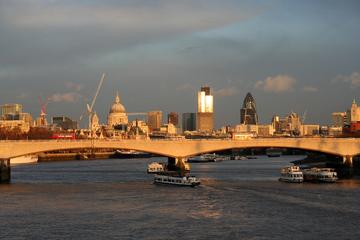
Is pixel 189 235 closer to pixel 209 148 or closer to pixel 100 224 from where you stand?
pixel 100 224

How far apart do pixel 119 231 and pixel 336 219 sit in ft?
44.1

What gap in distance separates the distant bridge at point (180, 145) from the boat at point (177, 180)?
711 centimetres

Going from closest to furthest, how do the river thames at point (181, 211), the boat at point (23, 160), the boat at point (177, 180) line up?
the river thames at point (181, 211), the boat at point (177, 180), the boat at point (23, 160)

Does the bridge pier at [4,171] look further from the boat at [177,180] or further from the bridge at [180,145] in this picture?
the boat at [177,180]

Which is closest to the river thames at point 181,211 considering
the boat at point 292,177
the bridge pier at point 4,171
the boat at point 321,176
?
the boat at point 292,177

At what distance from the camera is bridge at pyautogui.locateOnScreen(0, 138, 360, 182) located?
238 ft

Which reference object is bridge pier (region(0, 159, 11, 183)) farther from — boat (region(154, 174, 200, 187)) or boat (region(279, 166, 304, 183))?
boat (region(279, 166, 304, 183))

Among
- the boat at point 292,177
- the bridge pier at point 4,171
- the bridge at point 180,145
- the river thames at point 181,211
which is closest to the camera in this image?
the river thames at point 181,211

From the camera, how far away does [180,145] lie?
78.2 m

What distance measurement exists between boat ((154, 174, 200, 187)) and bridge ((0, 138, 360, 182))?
724 centimetres

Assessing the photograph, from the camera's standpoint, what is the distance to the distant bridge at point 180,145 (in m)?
72.6

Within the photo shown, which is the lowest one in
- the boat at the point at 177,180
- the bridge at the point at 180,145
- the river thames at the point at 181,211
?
the river thames at the point at 181,211

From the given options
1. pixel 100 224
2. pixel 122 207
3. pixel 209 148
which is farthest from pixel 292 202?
pixel 209 148

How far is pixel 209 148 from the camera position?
257ft
